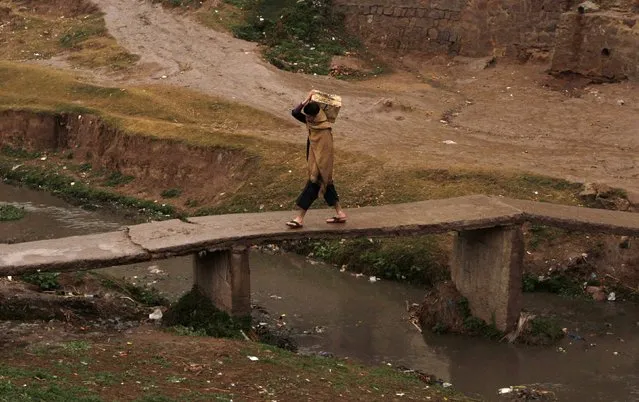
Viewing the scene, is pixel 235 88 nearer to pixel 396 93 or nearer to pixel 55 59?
pixel 396 93

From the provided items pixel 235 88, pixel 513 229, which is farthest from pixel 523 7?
pixel 513 229

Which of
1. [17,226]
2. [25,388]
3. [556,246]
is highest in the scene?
[25,388]

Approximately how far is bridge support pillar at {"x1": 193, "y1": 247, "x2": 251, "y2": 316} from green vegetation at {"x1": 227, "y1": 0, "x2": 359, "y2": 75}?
1186cm

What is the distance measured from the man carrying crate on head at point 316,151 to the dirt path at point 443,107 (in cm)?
501

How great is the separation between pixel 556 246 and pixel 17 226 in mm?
8102

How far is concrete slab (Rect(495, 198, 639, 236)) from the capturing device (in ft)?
40.9

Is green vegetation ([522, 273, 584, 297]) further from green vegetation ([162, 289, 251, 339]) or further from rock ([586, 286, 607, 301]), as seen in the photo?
green vegetation ([162, 289, 251, 339])

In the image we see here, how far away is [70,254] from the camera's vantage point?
35.8 feet

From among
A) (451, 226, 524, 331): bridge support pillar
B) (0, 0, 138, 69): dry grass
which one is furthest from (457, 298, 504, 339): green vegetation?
(0, 0, 138, 69): dry grass

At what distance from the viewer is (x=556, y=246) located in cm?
1457

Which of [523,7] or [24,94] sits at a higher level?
[523,7]

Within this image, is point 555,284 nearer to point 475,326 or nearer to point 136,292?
point 475,326

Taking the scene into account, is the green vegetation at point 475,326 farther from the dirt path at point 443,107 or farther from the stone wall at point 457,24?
the stone wall at point 457,24

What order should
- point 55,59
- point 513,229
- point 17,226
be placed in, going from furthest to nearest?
point 55,59, point 17,226, point 513,229
